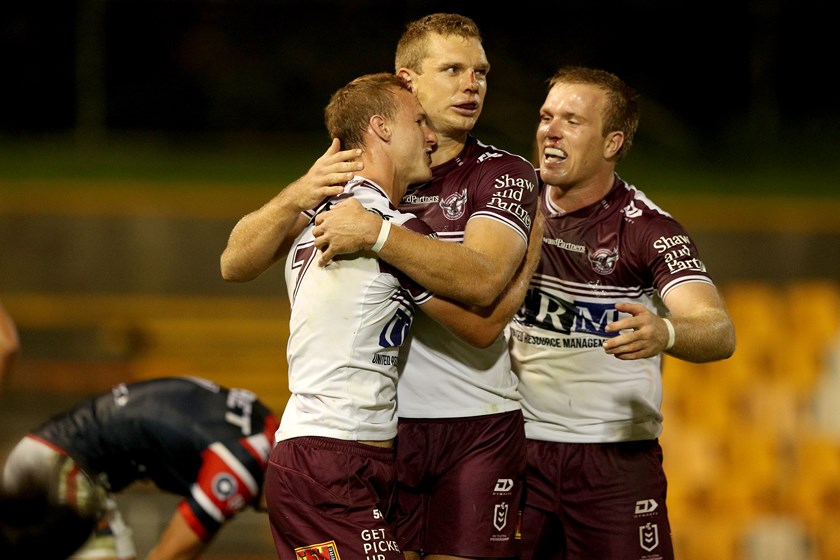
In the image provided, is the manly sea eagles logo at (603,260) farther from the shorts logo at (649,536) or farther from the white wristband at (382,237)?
the white wristband at (382,237)

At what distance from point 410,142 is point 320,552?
4.10 feet

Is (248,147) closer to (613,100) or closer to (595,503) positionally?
(613,100)

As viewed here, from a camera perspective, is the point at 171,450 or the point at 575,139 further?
the point at 171,450

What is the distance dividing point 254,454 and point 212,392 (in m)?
0.38

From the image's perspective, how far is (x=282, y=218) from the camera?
3.54 metres

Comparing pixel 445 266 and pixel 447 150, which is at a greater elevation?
pixel 447 150

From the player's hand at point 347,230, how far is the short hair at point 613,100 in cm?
123

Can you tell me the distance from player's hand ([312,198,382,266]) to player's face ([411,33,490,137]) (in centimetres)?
67

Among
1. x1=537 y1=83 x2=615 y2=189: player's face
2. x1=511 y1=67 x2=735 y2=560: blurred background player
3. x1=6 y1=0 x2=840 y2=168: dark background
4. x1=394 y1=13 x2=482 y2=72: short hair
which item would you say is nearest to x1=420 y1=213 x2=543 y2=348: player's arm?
x1=511 y1=67 x2=735 y2=560: blurred background player

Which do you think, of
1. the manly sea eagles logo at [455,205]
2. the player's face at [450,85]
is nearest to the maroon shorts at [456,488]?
the manly sea eagles logo at [455,205]

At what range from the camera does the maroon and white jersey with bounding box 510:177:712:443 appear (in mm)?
4027

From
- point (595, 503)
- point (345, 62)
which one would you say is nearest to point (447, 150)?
point (595, 503)

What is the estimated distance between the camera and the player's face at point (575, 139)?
408cm

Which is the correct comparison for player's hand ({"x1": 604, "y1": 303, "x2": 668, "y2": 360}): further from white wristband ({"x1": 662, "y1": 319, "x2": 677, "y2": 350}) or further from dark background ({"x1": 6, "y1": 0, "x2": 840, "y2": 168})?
dark background ({"x1": 6, "y1": 0, "x2": 840, "y2": 168})
